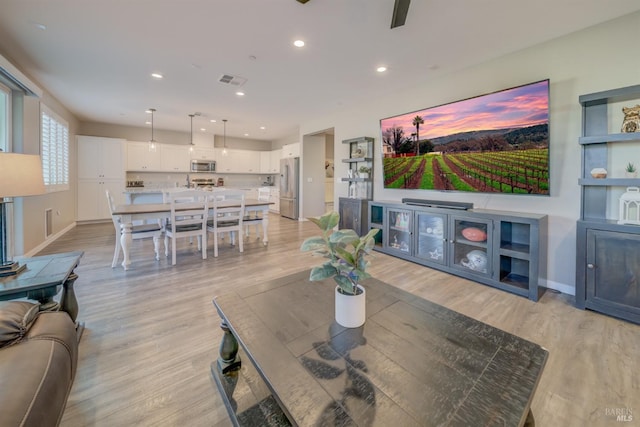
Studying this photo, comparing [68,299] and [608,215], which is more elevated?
[608,215]

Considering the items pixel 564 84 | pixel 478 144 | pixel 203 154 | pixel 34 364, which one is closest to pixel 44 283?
pixel 34 364

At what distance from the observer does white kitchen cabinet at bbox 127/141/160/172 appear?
719 centimetres

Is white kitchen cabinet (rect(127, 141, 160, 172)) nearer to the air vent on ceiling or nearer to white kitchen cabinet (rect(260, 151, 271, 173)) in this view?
white kitchen cabinet (rect(260, 151, 271, 173))

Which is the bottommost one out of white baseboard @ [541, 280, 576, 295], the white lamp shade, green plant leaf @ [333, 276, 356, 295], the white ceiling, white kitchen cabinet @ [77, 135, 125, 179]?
white baseboard @ [541, 280, 576, 295]

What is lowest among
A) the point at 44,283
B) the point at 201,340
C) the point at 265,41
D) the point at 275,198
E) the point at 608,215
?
the point at 201,340

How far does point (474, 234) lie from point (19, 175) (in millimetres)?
3952

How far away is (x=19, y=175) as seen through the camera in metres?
1.55

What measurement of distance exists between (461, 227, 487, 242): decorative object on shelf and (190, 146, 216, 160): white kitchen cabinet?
7550 mm

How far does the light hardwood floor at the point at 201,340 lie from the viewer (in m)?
1.35

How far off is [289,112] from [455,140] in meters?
3.66

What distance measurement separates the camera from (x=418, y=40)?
110 inches

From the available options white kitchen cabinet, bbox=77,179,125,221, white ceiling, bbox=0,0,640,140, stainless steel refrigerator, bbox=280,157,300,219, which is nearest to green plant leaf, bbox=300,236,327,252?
white ceiling, bbox=0,0,640,140

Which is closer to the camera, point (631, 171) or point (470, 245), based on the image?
point (631, 171)

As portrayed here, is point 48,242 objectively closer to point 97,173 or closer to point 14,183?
point 97,173
